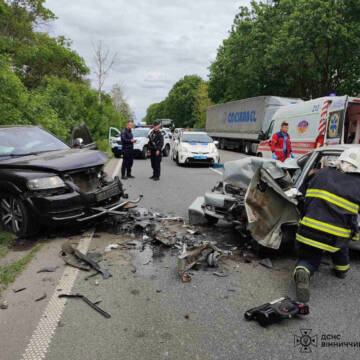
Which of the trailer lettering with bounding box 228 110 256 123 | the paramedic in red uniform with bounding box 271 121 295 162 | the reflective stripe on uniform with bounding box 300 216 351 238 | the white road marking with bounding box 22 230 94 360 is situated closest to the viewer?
the white road marking with bounding box 22 230 94 360

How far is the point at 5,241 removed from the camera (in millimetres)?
4836

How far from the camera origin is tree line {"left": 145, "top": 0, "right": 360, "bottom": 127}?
2142 cm

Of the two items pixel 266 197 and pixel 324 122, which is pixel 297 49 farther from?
pixel 266 197

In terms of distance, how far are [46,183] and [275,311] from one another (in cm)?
339

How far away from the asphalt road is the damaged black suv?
64 centimetres

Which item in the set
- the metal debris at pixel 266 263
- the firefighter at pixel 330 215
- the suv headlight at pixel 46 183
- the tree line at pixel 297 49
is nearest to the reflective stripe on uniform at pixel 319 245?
the firefighter at pixel 330 215

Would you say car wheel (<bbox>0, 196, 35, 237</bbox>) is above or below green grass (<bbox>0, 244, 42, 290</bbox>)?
above

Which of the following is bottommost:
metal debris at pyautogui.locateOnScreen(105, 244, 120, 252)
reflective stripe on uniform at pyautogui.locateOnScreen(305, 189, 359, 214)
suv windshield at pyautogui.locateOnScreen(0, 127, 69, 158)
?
metal debris at pyautogui.locateOnScreen(105, 244, 120, 252)

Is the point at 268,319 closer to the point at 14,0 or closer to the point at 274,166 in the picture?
the point at 274,166

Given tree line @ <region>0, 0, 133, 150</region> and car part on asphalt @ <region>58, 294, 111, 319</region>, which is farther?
tree line @ <region>0, 0, 133, 150</region>

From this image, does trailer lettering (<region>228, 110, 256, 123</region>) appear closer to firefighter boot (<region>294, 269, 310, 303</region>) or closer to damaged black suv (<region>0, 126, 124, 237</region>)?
damaged black suv (<region>0, 126, 124, 237</region>)

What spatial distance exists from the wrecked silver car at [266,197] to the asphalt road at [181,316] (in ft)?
1.43

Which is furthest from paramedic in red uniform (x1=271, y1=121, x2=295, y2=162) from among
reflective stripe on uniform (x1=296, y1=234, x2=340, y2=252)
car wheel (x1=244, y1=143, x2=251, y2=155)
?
car wheel (x1=244, y1=143, x2=251, y2=155)

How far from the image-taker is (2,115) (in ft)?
29.3
